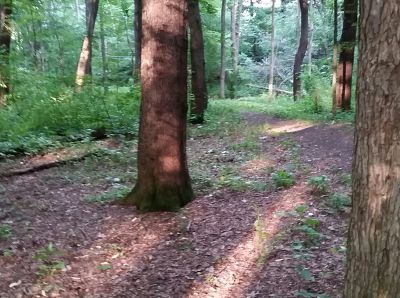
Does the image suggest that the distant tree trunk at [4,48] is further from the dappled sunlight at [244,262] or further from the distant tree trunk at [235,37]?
the distant tree trunk at [235,37]

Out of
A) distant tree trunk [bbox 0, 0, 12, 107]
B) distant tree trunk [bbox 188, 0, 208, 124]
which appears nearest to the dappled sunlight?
distant tree trunk [bbox 0, 0, 12, 107]

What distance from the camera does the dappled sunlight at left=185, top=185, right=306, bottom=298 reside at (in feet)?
14.2

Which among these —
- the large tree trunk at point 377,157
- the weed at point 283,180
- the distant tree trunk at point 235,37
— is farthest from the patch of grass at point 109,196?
the distant tree trunk at point 235,37

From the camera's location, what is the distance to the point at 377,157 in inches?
102

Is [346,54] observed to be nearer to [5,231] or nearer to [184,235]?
[184,235]

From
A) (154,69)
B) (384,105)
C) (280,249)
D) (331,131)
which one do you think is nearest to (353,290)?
(384,105)

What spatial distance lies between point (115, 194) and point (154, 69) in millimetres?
2091

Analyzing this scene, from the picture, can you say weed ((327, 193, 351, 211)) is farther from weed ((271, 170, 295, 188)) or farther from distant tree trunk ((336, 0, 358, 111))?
distant tree trunk ((336, 0, 358, 111))

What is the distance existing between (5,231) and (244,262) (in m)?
2.91

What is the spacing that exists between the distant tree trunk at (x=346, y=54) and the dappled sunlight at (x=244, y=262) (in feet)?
30.8

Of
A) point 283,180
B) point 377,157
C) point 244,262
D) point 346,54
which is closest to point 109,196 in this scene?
point 283,180

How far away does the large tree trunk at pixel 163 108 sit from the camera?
601cm

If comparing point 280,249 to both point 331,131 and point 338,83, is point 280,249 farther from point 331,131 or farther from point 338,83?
point 338,83

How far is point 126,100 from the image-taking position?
1377cm
